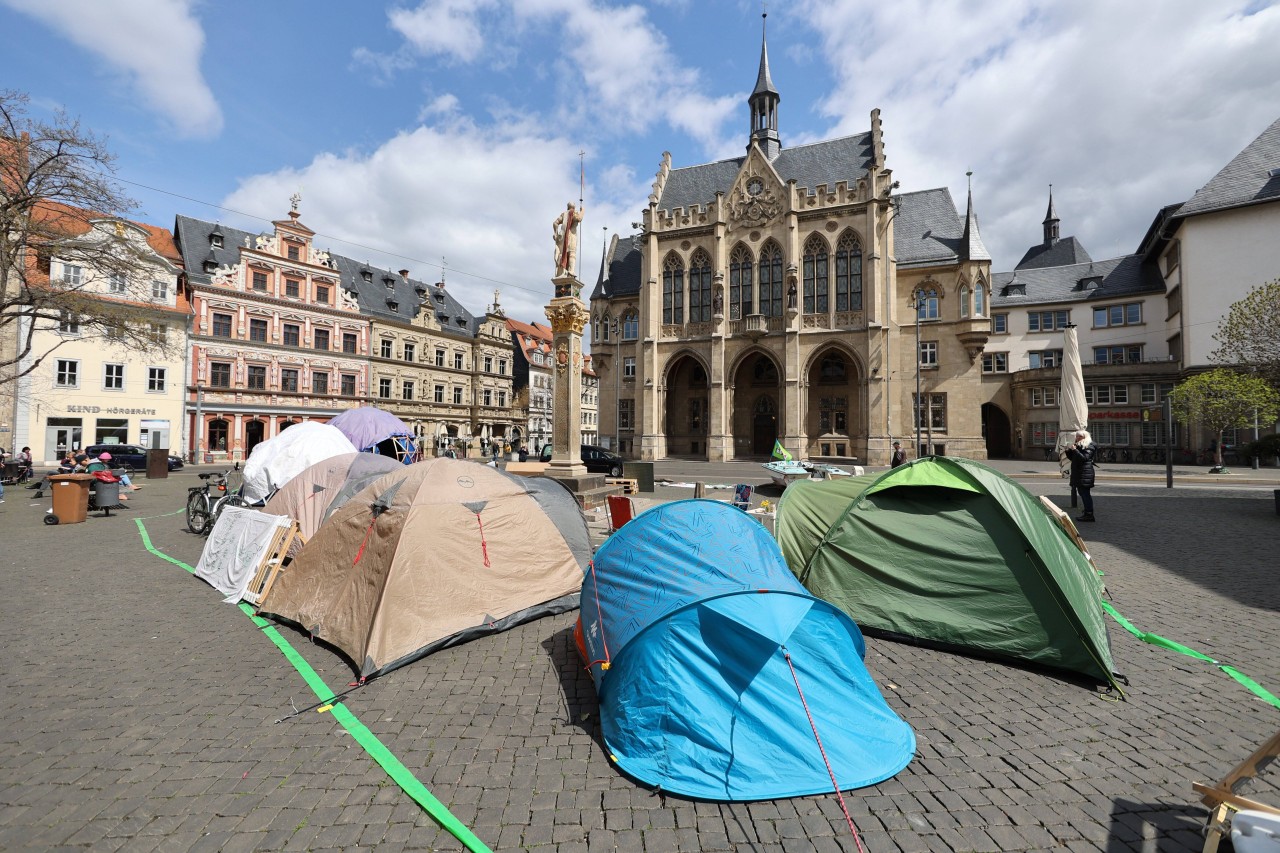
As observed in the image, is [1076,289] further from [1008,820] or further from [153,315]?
[153,315]

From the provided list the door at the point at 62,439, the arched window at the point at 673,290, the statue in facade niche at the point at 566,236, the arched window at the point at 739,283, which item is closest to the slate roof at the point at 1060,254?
the arched window at the point at 739,283

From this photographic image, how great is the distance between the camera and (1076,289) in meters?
40.6

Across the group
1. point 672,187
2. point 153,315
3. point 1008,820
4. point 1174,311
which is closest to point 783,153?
point 672,187

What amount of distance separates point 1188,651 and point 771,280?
1317 inches

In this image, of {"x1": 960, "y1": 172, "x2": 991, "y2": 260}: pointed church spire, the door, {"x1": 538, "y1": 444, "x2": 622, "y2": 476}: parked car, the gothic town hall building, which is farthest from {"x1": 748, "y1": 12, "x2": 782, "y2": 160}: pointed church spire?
the door

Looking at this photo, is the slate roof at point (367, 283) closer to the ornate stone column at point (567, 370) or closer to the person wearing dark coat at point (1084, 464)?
the ornate stone column at point (567, 370)

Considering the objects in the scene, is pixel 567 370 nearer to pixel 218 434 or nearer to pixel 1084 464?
pixel 1084 464

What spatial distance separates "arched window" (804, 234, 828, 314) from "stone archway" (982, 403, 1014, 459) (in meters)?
17.5

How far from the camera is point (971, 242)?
32.3 m

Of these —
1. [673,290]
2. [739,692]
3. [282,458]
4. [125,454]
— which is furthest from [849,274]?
[125,454]

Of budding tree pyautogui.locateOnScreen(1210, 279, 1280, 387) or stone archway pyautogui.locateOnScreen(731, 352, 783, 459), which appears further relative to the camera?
stone archway pyautogui.locateOnScreen(731, 352, 783, 459)

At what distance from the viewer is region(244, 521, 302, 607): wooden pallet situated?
639 cm

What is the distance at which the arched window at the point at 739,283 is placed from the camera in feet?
120

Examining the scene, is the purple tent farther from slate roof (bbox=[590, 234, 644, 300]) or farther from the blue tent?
slate roof (bbox=[590, 234, 644, 300])
